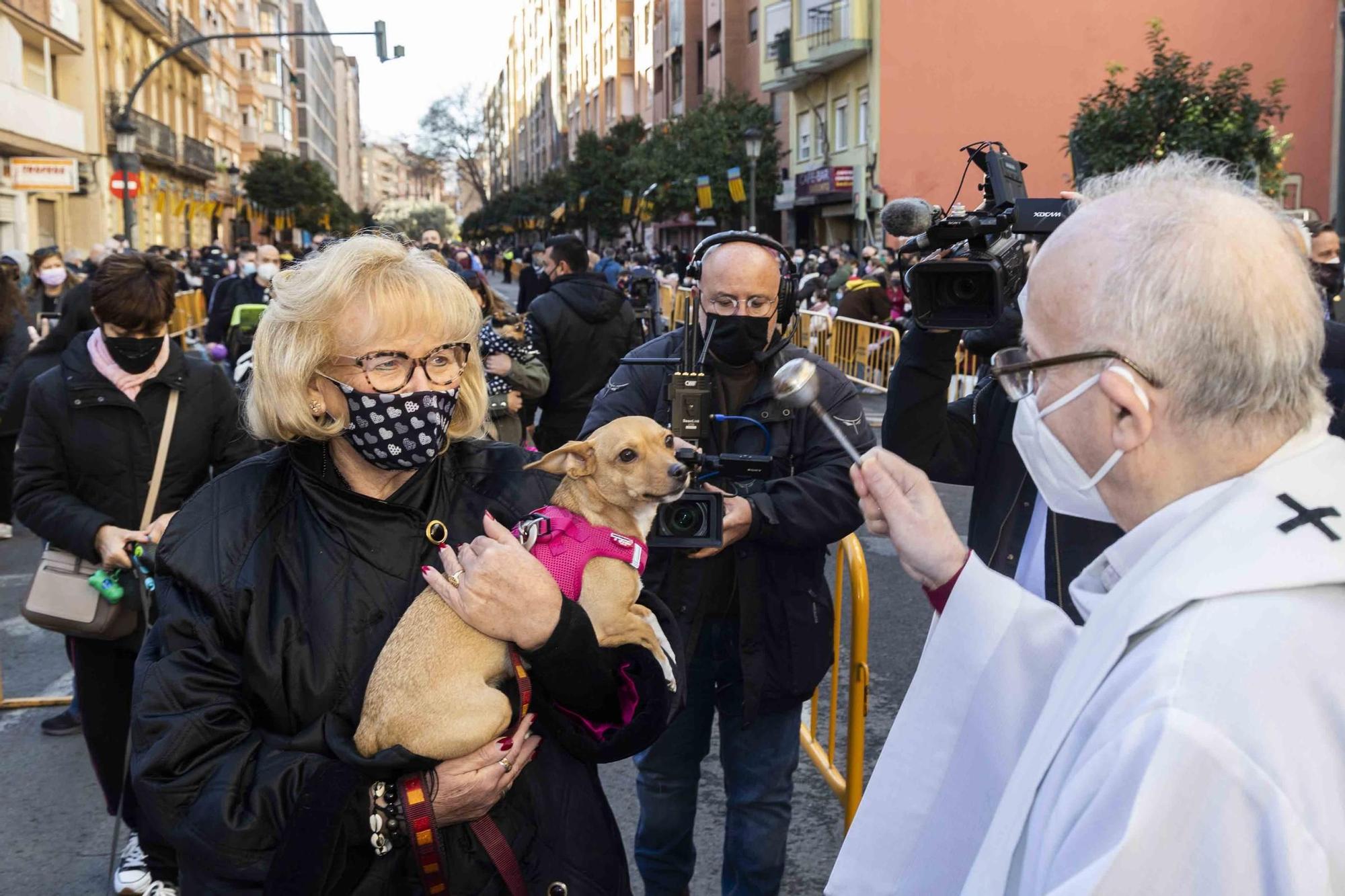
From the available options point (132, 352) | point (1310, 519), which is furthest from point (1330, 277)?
point (1310, 519)

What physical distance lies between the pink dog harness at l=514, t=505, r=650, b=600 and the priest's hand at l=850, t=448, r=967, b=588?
73 centimetres

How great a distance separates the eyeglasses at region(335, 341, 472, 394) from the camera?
2.37 metres

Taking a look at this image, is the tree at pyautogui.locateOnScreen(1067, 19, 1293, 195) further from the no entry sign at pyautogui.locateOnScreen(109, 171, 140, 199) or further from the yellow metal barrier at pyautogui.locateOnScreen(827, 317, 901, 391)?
the no entry sign at pyautogui.locateOnScreen(109, 171, 140, 199)

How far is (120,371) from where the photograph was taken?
4.21 m

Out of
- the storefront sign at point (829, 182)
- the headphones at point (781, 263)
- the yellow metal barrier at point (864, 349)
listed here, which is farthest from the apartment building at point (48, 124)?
the headphones at point (781, 263)

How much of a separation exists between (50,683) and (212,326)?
19.1 ft

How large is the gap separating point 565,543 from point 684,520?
0.57 m

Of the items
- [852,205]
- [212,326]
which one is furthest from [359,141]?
[212,326]

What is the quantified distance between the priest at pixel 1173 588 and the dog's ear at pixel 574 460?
51.4 inches

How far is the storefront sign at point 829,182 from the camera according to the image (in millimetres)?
31953

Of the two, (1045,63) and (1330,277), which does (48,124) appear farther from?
(1330,277)

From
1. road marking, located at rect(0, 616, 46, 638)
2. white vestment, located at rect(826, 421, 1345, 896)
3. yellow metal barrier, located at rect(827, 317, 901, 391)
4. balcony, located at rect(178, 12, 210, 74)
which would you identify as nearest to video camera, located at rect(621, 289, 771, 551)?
white vestment, located at rect(826, 421, 1345, 896)

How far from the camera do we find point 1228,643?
1.27 meters

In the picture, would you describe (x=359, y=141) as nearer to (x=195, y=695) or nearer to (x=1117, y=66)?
(x=1117, y=66)
